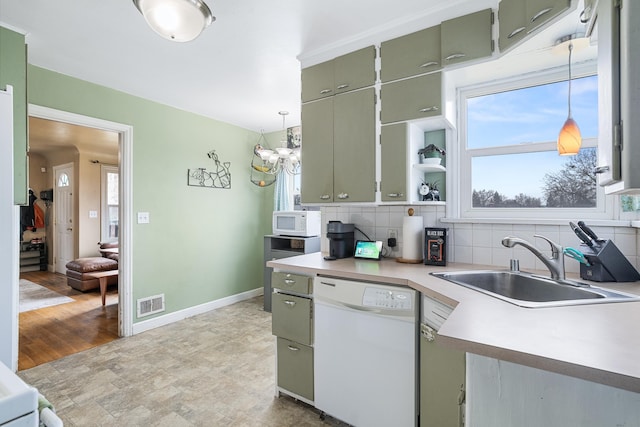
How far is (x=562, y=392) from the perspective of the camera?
31.8 inches

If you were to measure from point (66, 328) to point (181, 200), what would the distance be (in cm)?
180

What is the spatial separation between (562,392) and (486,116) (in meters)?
1.87

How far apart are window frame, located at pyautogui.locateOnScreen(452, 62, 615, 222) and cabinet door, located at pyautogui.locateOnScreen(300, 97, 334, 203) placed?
3.03ft

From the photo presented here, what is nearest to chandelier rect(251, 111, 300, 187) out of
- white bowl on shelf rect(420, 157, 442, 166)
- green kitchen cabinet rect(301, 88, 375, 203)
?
green kitchen cabinet rect(301, 88, 375, 203)

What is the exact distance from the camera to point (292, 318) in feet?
6.61

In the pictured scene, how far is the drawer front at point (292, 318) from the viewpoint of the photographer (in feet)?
6.40

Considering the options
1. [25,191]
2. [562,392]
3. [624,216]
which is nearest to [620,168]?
[562,392]

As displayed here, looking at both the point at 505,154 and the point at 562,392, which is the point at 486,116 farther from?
the point at 562,392

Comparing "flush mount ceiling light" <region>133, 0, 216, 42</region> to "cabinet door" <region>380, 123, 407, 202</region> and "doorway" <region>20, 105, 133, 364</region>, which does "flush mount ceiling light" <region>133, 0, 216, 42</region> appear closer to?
"cabinet door" <region>380, 123, 407, 202</region>

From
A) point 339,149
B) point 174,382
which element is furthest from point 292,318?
point 339,149

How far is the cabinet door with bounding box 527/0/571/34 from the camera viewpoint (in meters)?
1.38

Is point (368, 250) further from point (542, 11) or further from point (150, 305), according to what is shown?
point (150, 305)

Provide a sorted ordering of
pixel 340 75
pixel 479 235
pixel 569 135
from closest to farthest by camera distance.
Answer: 1. pixel 569 135
2. pixel 479 235
3. pixel 340 75

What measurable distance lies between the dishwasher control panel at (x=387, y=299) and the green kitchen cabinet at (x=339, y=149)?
2.36 ft
